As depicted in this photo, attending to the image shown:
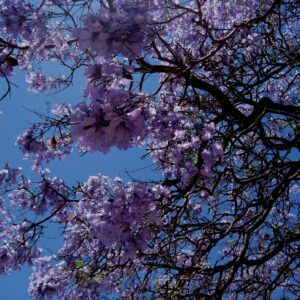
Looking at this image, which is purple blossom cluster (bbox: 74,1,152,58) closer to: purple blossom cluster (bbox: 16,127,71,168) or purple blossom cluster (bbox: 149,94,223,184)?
purple blossom cluster (bbox: 149,94,223,184)

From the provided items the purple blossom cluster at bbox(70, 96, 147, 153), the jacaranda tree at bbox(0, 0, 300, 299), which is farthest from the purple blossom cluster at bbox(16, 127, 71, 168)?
the purple blossom cluster at bbox(70, 96, 147, 153)

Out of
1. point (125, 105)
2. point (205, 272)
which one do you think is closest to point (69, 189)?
point (205, 272)

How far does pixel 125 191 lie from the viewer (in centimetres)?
289

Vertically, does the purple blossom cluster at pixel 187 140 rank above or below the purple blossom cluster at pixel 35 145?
below

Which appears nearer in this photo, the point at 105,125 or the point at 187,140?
the point at 105,125

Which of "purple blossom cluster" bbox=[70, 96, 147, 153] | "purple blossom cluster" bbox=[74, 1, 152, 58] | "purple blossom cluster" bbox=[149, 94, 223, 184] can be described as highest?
"purple blossom cluster" bbox=[149, 94, 223, 184]

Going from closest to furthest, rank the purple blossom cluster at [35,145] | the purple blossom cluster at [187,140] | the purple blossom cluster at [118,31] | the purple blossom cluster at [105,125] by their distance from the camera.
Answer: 1. the purple blossom cluster at [118,31]
2. the purple blossom cluster at [105,125]
3. the purple blossom cluster at [187,140]
4. the purple blossom cluster at [35,145]

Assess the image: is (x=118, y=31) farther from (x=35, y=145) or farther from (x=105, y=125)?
(x=35, y=145)

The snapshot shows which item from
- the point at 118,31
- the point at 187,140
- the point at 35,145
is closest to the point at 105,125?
the point at 118,31

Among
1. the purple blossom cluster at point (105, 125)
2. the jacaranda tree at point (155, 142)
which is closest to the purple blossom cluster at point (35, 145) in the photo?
the jacaranda tree at point (155, 142)

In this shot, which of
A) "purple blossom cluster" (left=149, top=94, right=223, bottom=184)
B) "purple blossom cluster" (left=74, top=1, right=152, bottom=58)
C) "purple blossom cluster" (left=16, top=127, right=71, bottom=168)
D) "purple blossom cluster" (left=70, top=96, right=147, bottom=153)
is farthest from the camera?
"purple blossom cluster" (left=16, top=127, right=71, bottom=168)

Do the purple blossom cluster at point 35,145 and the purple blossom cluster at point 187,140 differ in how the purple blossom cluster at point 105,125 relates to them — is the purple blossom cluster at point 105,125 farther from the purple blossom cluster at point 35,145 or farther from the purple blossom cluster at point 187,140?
the purple blossom cluster at point 35,145

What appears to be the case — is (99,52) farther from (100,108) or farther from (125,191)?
(125,191)

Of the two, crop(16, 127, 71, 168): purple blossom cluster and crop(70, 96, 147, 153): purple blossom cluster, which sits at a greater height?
crop(16, 127, 71, 168): purple blossom cluster
